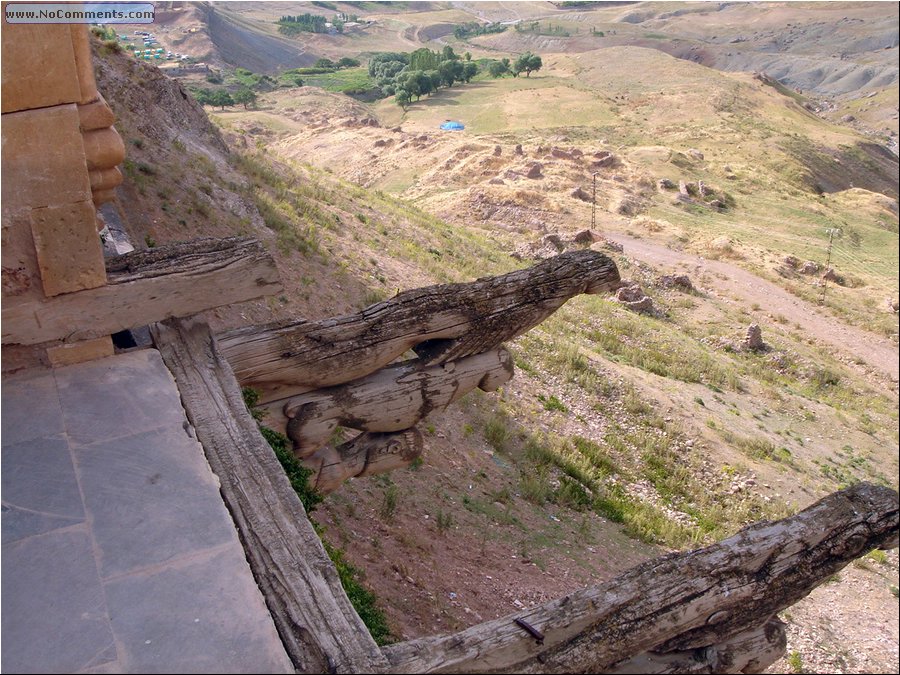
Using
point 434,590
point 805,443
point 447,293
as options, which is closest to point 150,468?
point 447,293

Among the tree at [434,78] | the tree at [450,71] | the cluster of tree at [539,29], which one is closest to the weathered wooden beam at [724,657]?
the tree at [434,78]

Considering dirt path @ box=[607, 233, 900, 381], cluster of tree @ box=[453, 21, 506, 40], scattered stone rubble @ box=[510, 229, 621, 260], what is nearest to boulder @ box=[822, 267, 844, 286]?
dirt path @ box=[607, 233, 900, 381]

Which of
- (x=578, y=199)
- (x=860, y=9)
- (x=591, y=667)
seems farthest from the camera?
(x=860, y=9)

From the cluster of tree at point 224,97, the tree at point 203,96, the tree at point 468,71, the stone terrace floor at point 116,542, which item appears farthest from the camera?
the tree at point 468,71

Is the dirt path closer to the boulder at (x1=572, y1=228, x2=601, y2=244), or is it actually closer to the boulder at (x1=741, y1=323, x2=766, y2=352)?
the boulder at (x1=572, y1=228, x2=601, y2=244)

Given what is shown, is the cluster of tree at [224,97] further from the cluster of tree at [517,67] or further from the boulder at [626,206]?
the boulder at [626,206]

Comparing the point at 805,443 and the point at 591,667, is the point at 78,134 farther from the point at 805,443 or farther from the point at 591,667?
the point at 805,443
